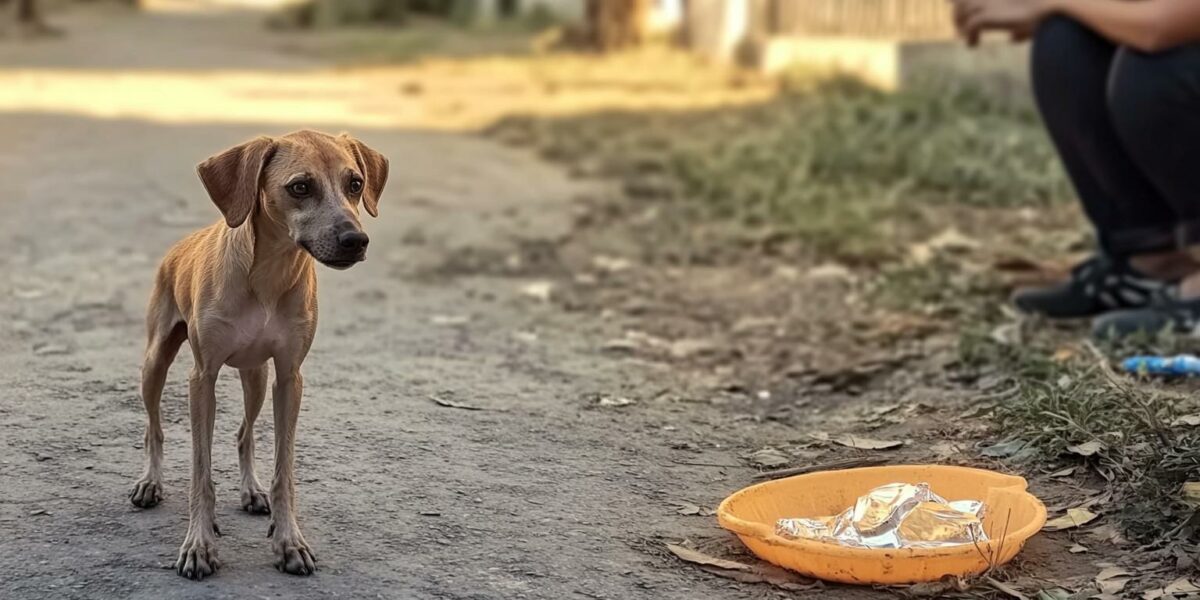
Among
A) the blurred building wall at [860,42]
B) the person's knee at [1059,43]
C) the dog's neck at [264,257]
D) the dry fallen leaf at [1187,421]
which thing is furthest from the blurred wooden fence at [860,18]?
the dog's neck at [264,257]

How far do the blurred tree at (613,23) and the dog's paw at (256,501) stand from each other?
36.6ft

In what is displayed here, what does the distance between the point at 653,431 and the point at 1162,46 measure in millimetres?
1857

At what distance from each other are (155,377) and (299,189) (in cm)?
55

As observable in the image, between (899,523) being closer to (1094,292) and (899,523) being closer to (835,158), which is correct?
(1094,292)

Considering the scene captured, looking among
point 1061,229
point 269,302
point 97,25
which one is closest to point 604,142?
point 1061,229

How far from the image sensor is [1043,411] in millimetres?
3527

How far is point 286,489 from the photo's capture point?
276 cm

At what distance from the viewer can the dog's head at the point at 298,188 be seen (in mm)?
2617

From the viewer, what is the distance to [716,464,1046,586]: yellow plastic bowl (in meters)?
2.71

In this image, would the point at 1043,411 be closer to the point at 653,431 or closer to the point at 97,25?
the point at 653,431

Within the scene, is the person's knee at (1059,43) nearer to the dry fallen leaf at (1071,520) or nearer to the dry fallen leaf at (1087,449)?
the dry fallen leaf at (1087,449)

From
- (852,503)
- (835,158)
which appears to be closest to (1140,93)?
(852,503)

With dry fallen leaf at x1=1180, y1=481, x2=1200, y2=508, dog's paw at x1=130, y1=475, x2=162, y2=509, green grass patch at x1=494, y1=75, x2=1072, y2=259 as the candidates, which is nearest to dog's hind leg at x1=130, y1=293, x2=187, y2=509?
dog's paw at x1=130, y1=475, x2=162, y2=509

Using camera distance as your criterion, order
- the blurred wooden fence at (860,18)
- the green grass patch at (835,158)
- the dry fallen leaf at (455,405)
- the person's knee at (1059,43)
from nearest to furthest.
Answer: the dry fallen leaf at (455,405), the person's knee at (1059,43), the green grass patch at (835,158), the blurred wooden fence at (860,18)
